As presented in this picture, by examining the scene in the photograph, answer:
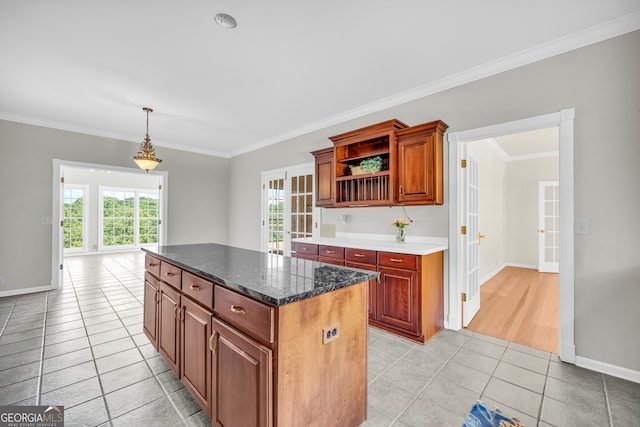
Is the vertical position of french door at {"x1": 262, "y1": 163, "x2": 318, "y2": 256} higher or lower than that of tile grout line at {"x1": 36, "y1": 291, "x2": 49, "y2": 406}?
higher

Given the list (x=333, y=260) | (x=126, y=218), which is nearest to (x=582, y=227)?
(x=333, y=260)

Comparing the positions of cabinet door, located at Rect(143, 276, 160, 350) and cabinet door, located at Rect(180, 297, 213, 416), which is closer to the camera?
cabinet door, located at Rect(180, 297, 213, 416)

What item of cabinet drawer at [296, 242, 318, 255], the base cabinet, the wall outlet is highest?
cabinet drawer at [296, 242, 318, 255]

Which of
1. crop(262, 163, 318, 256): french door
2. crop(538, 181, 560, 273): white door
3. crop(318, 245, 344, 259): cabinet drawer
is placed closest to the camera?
crop(318, 245, 344, 259): cabinet drawer

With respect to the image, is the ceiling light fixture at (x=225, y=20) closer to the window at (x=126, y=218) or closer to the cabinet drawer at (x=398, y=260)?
the cabinet drawer at (x=398, y=260)

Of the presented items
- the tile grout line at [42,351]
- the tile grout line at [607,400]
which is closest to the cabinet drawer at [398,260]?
the tile grout line at [607,400]

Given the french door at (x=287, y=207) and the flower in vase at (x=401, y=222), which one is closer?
the flower in vase at (x=401, y=222)

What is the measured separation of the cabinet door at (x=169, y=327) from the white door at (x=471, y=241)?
9.05 feet

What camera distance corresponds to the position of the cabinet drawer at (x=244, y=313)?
1.11m

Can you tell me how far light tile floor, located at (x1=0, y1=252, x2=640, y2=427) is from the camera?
168cm

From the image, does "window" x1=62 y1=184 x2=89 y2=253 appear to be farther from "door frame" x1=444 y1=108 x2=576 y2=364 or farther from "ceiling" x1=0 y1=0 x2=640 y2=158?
"door frame" x1=444 y1=108 x2=576 y2=364

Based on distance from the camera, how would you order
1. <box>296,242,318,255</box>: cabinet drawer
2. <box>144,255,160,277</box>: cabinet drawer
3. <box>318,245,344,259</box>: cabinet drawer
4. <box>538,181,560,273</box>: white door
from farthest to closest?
1. <box>538,181,560,273</box>: white door
2. <box>296,242,318,255</box>: cabinet drawer
3. <box>318,245,344,259</box>: cabinet drawer
4. <box>144,255,160,277</box>: cabinet drawer

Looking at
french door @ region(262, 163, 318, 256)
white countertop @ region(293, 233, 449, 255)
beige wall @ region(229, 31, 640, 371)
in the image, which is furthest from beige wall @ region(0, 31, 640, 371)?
french door @ region(262, 163, 318, 256)

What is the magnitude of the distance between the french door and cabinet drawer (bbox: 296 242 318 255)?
2.91 feet
